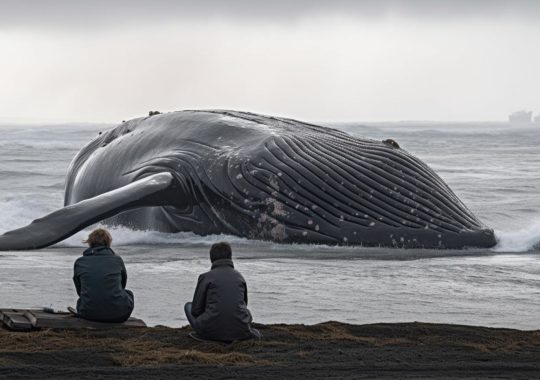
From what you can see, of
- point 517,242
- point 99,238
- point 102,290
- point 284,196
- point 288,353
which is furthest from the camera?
point 517,242

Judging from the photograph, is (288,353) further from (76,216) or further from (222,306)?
(76,216)

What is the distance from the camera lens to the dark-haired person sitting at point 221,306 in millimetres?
9164

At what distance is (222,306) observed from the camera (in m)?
9.22

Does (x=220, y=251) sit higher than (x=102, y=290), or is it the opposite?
(x=220, y=251)

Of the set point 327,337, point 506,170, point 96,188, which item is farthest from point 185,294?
point 506,170

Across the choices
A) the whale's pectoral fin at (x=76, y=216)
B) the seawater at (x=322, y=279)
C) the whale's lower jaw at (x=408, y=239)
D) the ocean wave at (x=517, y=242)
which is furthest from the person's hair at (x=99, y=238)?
the ocean wave at (x=517, y=242)

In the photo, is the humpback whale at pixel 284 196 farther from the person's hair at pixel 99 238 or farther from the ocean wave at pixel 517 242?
the person's hair at pixel 99 238

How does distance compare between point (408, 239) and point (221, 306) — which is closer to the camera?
point (221, 306)

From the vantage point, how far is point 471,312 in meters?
11.2

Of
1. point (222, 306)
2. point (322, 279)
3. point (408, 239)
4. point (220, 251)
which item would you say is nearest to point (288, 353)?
point (222, 306)

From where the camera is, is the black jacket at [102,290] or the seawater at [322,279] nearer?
the black jacket at [102,290]

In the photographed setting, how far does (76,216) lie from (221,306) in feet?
20.2

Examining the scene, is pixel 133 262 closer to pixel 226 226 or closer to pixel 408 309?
pixel 226 226

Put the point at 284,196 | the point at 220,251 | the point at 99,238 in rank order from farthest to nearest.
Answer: the point at 284,196, the point at 99,238, the point at 220,251
